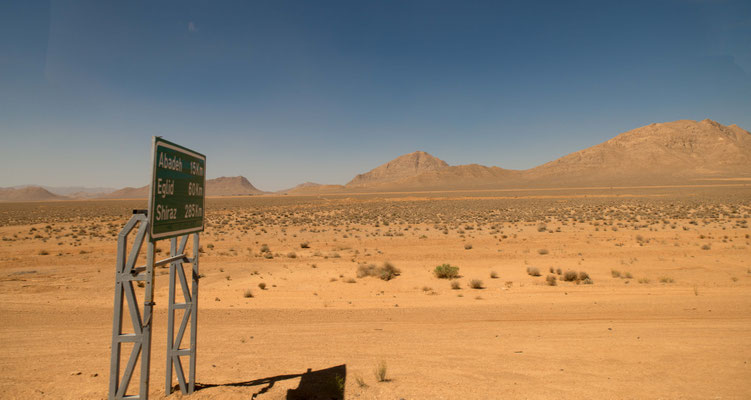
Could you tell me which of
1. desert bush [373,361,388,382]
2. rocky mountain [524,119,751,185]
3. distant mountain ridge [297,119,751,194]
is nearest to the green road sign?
desert bush [373,361,388,382]

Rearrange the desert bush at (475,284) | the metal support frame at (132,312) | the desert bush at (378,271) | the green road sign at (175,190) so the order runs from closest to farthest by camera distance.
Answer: the metal support frame at (132,312) → the green road sign at (175,190) → the desert bush at (475,284) → the desert bush at (378,271)

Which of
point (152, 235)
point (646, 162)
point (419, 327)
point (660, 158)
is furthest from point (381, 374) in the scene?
point (660, 158)

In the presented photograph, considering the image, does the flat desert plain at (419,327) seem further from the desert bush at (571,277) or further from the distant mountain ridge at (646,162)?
the distant mountain ridge at (646,162)

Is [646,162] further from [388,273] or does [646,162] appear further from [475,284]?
[388,273]

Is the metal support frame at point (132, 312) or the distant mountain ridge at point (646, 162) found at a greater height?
the distant mountain ridge at point (646, 162)

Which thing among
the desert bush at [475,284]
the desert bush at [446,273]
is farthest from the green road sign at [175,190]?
the desert bush at [446,273]

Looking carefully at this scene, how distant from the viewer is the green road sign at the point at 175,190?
3.26 meters

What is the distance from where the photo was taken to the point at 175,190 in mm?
3637

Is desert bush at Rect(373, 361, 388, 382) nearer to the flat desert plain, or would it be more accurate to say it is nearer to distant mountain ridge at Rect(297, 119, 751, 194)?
the flat desert plain

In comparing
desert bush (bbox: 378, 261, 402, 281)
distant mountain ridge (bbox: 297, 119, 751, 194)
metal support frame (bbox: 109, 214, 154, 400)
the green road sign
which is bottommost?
desert bush (bbox: 378, 261, 402, 281)

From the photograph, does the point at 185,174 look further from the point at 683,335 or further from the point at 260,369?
the point at 683,335

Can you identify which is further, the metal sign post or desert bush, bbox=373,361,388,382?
desert bush, bbox=373,361,388,382

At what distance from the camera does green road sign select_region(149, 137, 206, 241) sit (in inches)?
128

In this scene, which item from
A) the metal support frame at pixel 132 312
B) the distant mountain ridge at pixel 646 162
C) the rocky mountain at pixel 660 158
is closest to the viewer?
the metal support frame at pixel 132 312
